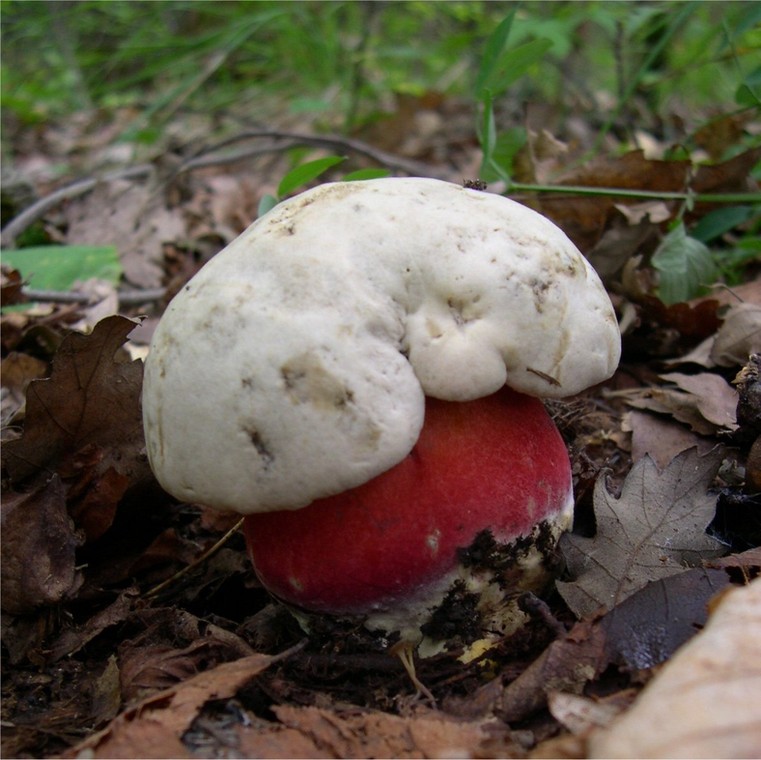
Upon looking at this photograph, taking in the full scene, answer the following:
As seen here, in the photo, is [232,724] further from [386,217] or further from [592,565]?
[386,217]

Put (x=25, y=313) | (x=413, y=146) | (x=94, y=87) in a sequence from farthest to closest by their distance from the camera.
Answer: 1. (x=94, y=87)
2. (x=413, y=146)
3. (x=25, y=313)

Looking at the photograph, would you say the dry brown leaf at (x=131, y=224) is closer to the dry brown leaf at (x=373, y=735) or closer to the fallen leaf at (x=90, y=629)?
the fallen leaf at (x=90, y=629)

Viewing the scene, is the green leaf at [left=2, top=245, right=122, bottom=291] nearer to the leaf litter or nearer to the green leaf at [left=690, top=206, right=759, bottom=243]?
the leaf litter

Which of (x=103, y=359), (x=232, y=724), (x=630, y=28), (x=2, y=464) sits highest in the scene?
(x=630, y=28)

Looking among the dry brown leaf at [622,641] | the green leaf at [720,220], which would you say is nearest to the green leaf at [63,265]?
the green leaf at [720,220]

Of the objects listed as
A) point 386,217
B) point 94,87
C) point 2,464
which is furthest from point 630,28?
point 94,87

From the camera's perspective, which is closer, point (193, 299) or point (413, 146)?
point (193, 299)
